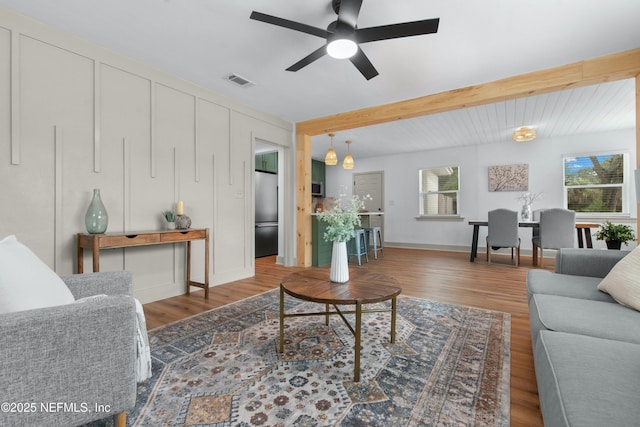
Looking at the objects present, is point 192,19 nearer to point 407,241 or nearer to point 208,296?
point 208,296

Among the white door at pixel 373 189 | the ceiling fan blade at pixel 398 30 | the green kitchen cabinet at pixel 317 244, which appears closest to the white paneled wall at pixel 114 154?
the green kitchen cabinet at pixel 317 244

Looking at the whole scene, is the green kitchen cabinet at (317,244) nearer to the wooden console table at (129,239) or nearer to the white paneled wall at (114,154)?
the white paneled wall at (114,154)

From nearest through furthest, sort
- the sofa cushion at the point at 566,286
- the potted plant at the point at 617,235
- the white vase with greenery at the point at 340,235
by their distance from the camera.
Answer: the sofa cushion at the point at 566,286, the white vase with greenery at the point at 340,235, the potted plant at the point at 617,235

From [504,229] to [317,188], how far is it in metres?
4.79

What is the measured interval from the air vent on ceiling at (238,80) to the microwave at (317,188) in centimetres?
487

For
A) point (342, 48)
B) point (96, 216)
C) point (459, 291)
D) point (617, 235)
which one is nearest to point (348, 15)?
point (342, 48)

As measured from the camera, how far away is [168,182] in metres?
3.24

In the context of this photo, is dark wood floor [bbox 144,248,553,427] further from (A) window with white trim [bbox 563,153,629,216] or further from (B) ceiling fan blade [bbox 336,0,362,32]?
(B) ceiling fan blade [bbox 336,0,362,32]

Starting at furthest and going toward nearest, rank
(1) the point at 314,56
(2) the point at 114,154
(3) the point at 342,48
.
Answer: (2) the point at 114,154, (1) the point at 314,56, (3) the point at 342,48

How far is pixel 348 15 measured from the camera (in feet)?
6.51

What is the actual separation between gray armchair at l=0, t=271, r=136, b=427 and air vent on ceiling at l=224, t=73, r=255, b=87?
9.24 ft

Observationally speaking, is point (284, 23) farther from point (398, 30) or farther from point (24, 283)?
point (24, 283)

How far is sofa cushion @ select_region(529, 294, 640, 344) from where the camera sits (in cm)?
126

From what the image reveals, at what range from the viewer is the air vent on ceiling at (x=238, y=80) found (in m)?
3.27
